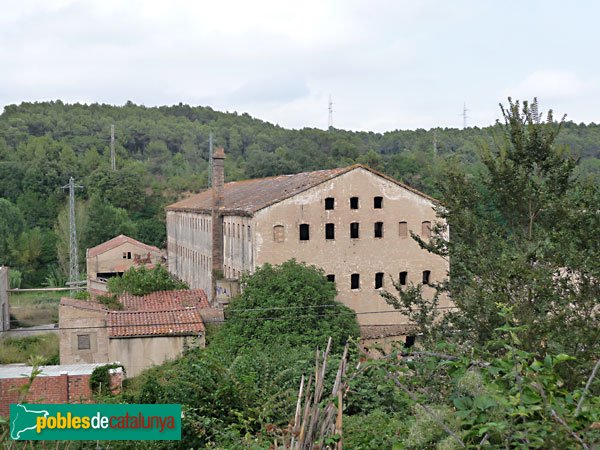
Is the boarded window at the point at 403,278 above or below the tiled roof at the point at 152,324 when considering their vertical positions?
above

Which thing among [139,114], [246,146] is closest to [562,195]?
[246,146]

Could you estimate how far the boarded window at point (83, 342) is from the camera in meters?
24.1

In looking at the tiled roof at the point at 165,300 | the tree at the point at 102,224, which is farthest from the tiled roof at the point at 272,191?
the tree at the point at 102,224

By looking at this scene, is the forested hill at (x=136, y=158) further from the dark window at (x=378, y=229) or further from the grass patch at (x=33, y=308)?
the dark window at (x=378, y=229)

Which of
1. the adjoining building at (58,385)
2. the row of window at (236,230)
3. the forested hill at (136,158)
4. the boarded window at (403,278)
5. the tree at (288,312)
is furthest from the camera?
the forested hill at (136,158)

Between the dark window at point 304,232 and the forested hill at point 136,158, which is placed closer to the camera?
the dark window at point 304,232

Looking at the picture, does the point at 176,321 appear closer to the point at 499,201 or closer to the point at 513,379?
the point at 499,201

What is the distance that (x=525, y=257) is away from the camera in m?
11.4

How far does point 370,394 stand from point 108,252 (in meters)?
40.9

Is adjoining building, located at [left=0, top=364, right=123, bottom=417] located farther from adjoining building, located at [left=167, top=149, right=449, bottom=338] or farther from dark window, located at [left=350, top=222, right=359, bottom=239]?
dark window, located at [left=350, top=222, right=359, bottom=239]

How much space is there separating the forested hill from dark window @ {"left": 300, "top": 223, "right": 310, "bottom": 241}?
7.32 metres

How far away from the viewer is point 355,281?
93.6 ft

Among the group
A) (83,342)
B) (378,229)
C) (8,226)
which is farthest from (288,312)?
(8,226)

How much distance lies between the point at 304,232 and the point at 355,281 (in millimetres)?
3165
